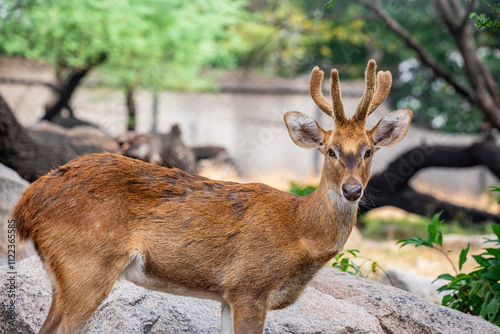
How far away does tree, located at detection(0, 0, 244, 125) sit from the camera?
33.9 ft

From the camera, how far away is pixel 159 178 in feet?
11.1

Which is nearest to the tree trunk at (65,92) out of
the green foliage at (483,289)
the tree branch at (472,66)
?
the tree branch at (472,66)

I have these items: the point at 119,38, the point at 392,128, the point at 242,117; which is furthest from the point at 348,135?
the point at 242,117

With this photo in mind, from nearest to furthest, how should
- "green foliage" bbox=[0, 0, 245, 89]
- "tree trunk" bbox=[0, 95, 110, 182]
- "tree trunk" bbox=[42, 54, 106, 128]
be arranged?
"tree trunk" bbox=[0, 95, 110, 182] → "green foliage" bbox=[0, 0, 245, 89] → "tree trunk" bbox=[42, 54, 106, 128]

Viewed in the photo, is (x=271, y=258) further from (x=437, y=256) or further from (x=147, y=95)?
(x=147, y=95)

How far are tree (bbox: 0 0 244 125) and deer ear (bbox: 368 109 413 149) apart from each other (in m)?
7.86

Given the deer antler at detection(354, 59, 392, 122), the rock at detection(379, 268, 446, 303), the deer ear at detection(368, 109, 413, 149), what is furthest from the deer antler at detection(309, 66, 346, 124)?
the rock at detection(379, 268, 446, 303)

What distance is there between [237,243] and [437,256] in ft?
19.4

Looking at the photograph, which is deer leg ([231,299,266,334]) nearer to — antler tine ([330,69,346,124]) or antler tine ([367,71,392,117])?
antler tine ([330,69,346,124])

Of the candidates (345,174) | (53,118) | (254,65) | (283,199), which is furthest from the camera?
(254,65)

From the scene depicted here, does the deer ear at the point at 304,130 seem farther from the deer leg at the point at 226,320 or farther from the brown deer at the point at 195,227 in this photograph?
the deer leg at the point at 226,320

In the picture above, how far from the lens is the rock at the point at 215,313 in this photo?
381cm

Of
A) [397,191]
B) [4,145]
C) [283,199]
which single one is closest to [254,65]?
[397,191]

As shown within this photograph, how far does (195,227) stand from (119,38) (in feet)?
27.3
